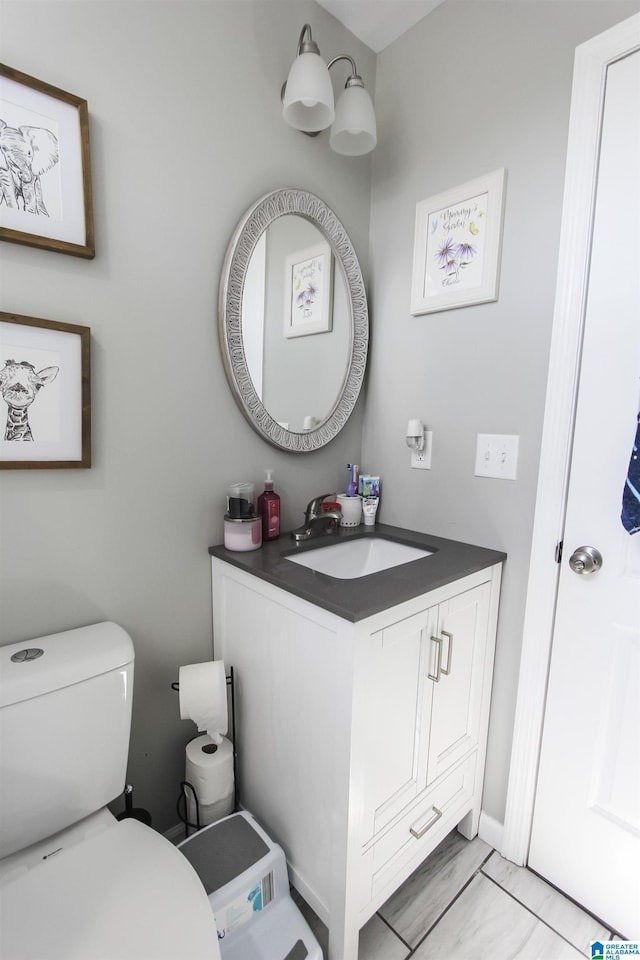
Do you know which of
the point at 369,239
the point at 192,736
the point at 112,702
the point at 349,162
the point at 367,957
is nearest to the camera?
the point at 112,702

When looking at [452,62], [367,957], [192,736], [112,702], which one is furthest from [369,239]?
Answer: [367,957]

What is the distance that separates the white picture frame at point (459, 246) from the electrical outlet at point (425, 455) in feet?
Answer: 1.34

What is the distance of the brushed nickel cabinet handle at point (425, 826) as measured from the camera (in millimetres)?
1129

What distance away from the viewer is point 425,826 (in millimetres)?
1164

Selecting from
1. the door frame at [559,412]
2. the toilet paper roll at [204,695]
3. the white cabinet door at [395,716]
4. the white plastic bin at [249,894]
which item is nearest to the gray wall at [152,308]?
the toilet paper roll at [204,695]

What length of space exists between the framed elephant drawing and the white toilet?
2.94 ft

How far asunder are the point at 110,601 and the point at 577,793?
1.35 metres

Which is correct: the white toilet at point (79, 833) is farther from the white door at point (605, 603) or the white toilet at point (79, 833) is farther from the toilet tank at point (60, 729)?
the white door at point (605, 603)

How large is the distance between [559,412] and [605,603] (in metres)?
0.50

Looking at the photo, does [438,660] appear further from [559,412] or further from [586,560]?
[559,412]

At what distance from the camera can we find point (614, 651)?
1094mm

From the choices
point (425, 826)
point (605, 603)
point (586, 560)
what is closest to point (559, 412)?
point (586, 560)

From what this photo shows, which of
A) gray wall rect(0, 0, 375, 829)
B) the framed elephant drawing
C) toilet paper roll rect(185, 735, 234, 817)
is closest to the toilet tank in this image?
gray wall rect(0, 0, 375, 829)

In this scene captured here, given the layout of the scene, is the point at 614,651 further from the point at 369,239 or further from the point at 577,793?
the point at 369,239
